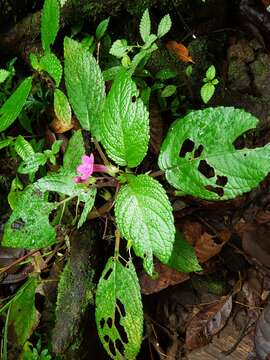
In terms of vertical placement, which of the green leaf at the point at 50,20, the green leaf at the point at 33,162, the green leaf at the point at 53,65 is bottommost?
the green leaf at the point at 33,162

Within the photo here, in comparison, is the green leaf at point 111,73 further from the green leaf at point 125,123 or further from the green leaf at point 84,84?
the green leaf at point 125,123

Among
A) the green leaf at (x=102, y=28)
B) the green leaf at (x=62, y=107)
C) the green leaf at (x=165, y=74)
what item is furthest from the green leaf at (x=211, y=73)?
the green leaf at (x=62, y=107)

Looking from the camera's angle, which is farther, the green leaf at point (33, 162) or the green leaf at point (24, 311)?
the green leaf at point (24, 311)

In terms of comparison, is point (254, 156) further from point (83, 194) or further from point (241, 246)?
point (241, 246)

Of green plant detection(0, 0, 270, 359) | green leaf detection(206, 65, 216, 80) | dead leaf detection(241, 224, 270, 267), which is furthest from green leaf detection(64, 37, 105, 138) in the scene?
dead leaf detection(241, 224, 270, 267)

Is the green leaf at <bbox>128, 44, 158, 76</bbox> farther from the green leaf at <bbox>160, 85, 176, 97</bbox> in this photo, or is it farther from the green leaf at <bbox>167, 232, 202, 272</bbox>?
the green leaf at <bbox>167, 232, 202, 272</bbox>

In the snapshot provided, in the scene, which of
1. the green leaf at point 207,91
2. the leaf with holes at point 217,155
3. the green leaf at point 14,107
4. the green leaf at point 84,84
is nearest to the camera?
the leaf with holes at point 217,155

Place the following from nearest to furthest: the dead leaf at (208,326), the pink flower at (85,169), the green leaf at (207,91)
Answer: the pink flower at (85,169)
the green leaf at (207,91)
the dead leaf at (208,326)
